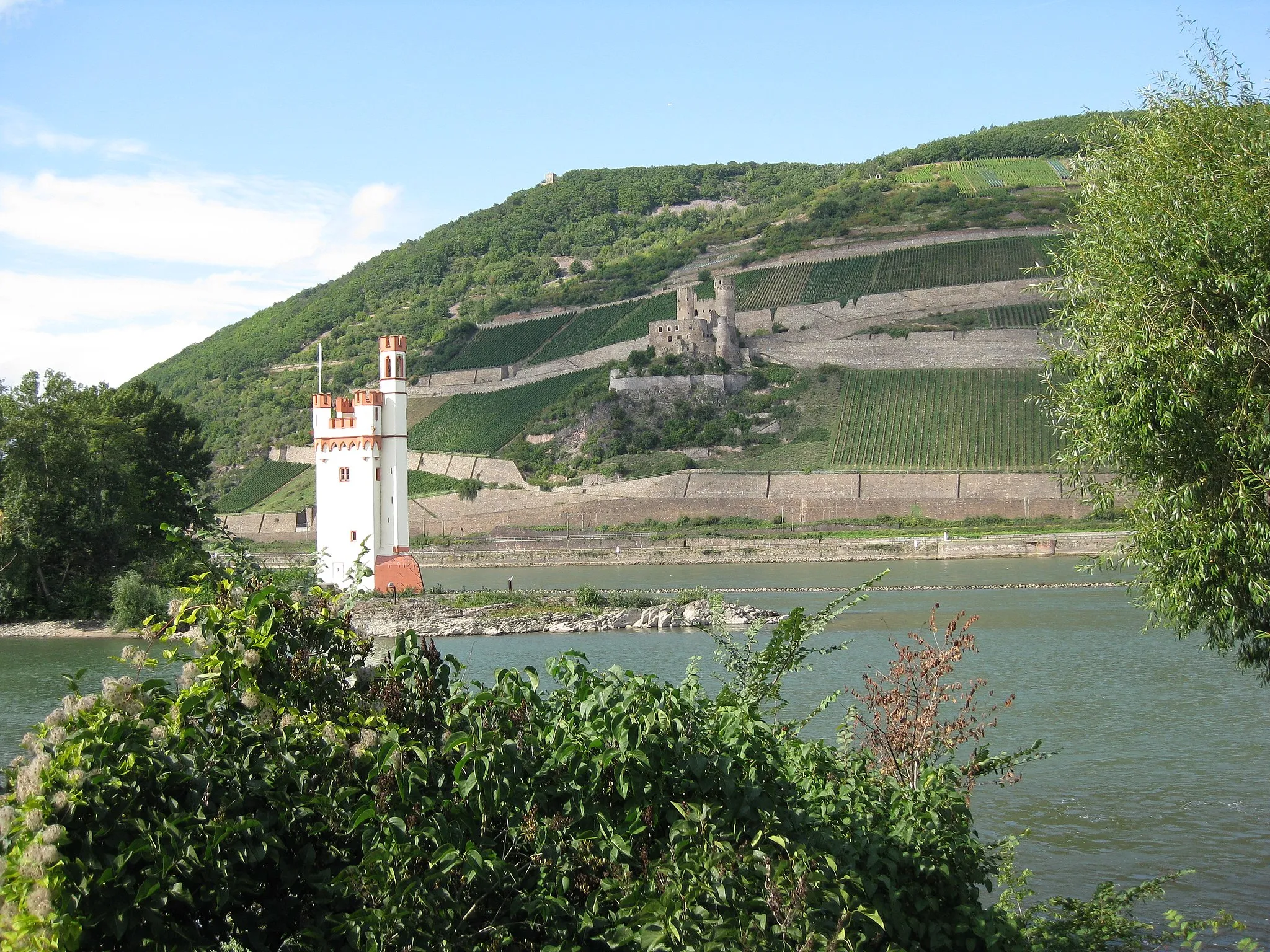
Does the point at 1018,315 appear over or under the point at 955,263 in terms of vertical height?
under

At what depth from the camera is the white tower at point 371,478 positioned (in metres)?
30.8

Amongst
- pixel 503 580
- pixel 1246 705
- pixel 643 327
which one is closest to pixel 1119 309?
pixel 1246 705

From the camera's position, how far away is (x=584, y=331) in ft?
298

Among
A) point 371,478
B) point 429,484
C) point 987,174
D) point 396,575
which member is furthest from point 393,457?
point 987,174

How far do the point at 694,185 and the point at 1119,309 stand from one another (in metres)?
158

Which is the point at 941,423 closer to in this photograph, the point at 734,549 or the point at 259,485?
the point at 734,549

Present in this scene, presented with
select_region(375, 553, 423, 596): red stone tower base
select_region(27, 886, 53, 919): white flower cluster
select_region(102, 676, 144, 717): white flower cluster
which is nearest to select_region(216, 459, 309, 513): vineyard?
select_region(375, 553, 423, 596): red stone tower base

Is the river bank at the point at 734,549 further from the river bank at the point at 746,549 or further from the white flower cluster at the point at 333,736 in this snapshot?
the white flower cluster at the point at 333,736

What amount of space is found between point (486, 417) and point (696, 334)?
15.2m

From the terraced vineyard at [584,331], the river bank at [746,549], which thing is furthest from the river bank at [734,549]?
the terraced vineyard at [584,331]

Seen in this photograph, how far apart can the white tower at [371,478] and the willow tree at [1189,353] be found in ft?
78.6

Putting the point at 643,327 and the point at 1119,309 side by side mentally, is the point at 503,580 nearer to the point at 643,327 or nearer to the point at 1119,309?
the point at 1119,309

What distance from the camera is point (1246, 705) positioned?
16484 mm

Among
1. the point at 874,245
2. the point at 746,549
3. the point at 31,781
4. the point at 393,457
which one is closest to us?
the point at 31,781
